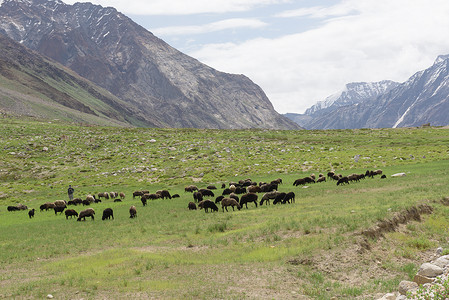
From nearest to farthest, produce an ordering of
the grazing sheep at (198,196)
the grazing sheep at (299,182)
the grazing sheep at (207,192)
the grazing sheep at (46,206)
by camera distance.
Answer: the grazing sheep at (198,196) → the grazing sheep at (207,192) → the grazing sheep at (46,206) → the grazing sheep at (299,182)

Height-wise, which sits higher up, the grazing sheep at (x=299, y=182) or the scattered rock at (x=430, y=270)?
the grazing sheep at (x=299, y=182)

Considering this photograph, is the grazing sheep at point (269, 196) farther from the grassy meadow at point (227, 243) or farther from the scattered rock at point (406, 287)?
the scattered rock at point (406, 287)

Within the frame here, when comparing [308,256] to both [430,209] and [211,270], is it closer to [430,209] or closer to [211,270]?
[211,270]

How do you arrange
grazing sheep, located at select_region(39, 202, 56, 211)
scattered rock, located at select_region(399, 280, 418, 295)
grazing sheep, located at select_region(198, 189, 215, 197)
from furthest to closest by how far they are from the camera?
grazing sheep, located at select_region(39, 202, 56, 211), grazing sheep, located at select_region(198, 189, 215, 197), scattered rock, located at select_region(399, 280, 418, 295)

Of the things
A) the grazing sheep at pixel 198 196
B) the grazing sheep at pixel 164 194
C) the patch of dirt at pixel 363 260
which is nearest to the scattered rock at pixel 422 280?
the patch of dirt at pixel 363 260

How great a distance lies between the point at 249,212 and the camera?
1217 inches

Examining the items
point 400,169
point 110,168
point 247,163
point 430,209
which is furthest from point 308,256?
point 110,168

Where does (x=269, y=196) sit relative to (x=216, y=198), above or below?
above

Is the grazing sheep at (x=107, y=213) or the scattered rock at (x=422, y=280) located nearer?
the scattered rock at (x=422, y=280)

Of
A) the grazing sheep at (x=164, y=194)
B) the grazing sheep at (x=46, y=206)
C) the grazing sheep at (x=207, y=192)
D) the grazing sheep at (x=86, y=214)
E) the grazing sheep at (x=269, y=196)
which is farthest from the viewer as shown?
the grazing sheep at (x=164, y=194)

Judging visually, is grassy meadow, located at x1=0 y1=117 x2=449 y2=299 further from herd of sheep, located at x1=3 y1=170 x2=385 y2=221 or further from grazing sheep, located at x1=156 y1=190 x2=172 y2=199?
grazing sheep, located at x1=156 y1=190 x2=172 y2=199

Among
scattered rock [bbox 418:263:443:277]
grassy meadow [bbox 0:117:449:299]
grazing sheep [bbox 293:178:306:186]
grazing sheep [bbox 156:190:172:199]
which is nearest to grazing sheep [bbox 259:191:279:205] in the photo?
grassy meadow [bbox 0:117:449:299]

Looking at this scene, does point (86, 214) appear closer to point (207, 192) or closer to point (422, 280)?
point (207, 192)

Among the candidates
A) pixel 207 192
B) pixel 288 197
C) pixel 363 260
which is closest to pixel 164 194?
pixel 207 192
